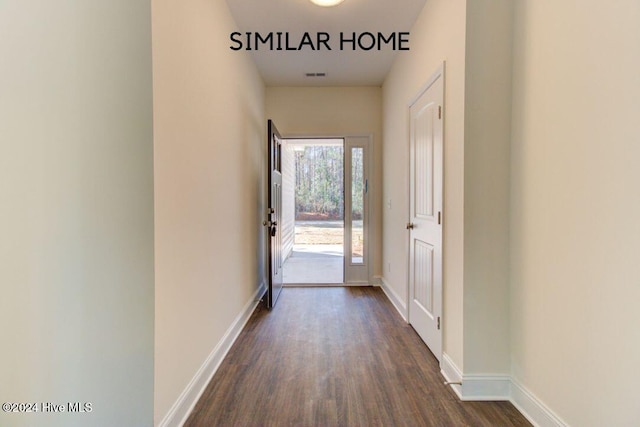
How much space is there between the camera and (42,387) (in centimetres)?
107

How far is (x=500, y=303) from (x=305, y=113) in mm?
3371

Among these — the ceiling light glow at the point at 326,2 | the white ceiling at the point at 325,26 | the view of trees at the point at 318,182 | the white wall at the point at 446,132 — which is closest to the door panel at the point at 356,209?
the white wall at the point at 446,132

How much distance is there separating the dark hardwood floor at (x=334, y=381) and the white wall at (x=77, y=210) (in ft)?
2.17

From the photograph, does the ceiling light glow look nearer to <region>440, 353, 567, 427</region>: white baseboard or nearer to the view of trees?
<region>440, 353, 567, 427</region>: white baseboard

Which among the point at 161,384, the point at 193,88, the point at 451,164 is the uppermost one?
the point at 193,88

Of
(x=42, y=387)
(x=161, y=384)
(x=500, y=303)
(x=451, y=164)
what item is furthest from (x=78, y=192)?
(x=500, y=303)

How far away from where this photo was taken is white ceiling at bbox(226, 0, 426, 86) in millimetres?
2650

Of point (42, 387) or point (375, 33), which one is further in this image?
point (375, 33)

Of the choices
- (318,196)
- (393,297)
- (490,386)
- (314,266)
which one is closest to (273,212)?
(393,297)

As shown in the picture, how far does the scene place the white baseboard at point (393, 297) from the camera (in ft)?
10.6

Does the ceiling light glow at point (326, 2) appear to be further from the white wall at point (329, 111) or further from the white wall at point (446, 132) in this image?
the white wall at point (329, 111)

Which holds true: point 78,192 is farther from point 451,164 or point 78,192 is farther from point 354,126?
point 354,126

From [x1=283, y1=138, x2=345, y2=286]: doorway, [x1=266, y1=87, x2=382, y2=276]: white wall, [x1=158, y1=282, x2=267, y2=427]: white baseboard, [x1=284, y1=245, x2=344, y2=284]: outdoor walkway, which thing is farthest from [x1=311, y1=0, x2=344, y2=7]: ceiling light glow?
[x1=283, y1=138, x2=345, y2=286]: doorway

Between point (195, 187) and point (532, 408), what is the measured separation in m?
2.15
